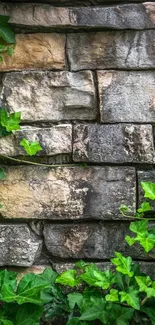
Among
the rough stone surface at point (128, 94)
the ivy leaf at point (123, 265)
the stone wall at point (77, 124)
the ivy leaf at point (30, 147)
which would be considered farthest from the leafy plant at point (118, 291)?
the ivy leaf at point (30, 147)

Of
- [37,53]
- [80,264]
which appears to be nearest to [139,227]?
[80,264]

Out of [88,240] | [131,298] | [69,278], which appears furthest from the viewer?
[88,240]

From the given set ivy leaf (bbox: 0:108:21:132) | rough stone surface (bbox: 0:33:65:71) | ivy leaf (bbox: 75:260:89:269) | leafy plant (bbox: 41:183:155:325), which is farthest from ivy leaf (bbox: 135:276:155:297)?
rough stone surface (bbox: 0:33:65:71)

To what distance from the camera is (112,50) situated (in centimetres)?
173

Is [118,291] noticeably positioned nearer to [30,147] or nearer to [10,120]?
[30,147]

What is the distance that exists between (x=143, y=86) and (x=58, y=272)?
2.56 feet

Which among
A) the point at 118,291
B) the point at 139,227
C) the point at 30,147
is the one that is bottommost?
the point at 118,291

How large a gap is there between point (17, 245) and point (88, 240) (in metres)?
0.27

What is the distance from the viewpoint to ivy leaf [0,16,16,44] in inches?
66.9

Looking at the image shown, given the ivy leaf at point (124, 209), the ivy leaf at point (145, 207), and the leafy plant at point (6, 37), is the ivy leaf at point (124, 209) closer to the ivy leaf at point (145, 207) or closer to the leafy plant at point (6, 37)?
the ivy leaf at point (145, 207)

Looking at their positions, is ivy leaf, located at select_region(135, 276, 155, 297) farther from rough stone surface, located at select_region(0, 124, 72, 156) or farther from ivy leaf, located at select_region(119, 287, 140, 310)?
rough stone surface, located at select_region(0, 124, 72, 156)

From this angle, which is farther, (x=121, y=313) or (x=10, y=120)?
(x=10, y=120)

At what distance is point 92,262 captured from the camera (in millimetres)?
1787

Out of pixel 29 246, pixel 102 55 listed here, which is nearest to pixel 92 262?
pixel 29 246
